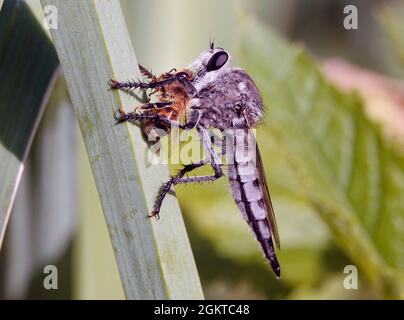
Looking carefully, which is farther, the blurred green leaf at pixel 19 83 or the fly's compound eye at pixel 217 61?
the fly's compound eye at pixel 217 61

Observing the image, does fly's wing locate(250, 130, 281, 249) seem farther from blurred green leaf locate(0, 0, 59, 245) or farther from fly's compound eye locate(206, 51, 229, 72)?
blurred green leaf locate(0, 0, 59, 245)

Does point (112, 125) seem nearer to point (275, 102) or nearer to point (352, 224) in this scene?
point (352, 224)

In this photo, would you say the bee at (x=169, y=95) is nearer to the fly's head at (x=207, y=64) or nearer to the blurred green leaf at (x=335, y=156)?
the fly's head at (x=207, y=64)

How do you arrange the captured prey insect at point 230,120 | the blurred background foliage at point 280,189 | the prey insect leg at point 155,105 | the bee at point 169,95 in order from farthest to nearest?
1. the blurred background foliage at point 280,189
2. the captured prey insect at point 230,120
3. the bee at point 169,95
4. the prey insect leg at point 155,105

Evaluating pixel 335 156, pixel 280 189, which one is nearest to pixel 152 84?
pixel 335 156

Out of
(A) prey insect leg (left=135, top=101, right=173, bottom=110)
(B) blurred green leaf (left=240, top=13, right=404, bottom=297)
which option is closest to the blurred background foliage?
(B) blurred green leaf (left=240, top=13, right=404, bottom=297)

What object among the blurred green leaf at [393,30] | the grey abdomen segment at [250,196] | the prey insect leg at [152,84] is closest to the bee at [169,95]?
the prey insect leg at [152,84]

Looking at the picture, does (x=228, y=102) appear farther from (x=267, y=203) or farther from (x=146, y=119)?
(x=146, y=119)
